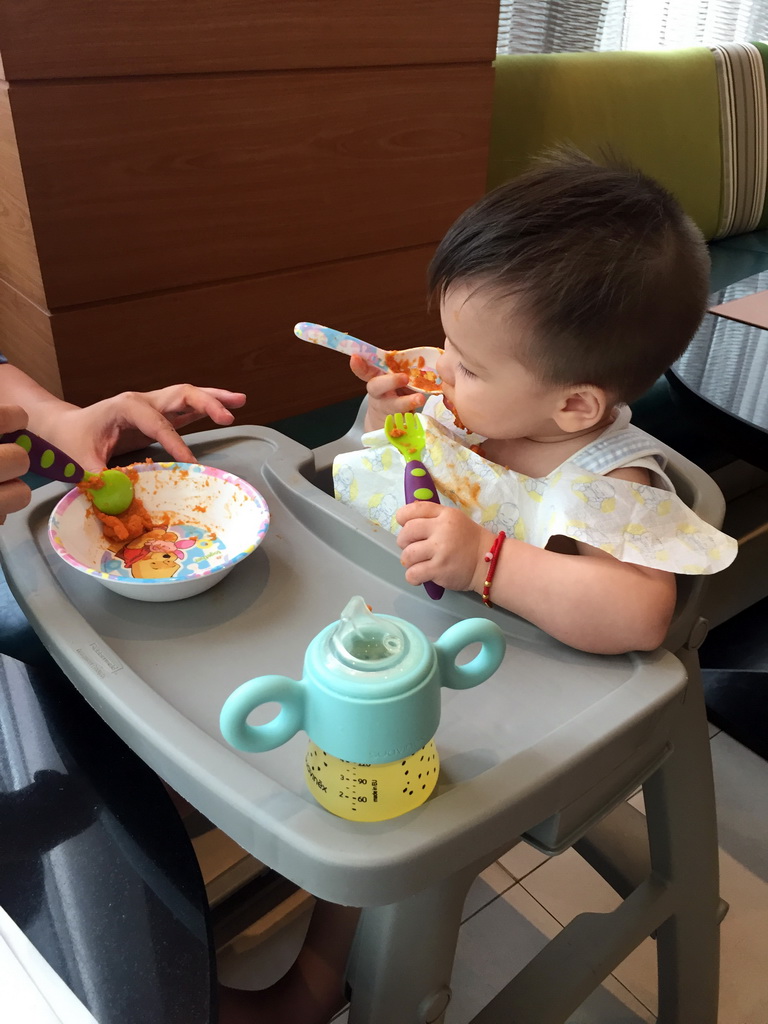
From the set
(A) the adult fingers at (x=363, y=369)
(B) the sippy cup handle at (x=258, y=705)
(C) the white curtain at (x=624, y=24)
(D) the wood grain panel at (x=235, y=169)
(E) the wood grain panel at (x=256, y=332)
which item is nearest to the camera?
→ (B) the sippy cup handle at (x=258, y=705)

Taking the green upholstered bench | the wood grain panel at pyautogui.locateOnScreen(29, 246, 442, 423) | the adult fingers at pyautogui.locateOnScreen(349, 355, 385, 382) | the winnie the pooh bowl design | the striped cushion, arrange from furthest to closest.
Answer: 1. the striped cushion
2. the green upholstered bench
3. the wood grain panel at pyautogui.locateOnScreen(29, 246, 442, 423)
4. the adult fingers at pyautogui.locateOnScreen(349, 355, 385, 382)
5. the winnie the pooh bowl design

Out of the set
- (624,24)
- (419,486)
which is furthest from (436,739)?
(624,24)

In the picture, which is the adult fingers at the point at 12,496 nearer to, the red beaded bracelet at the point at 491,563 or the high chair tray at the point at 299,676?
the high chair tray at the point at 299,676

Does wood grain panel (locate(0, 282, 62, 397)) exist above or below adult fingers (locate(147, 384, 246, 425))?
below

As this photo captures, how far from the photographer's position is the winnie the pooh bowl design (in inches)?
25.7

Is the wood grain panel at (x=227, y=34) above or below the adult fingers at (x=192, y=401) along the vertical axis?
above

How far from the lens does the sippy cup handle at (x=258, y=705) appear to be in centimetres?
44

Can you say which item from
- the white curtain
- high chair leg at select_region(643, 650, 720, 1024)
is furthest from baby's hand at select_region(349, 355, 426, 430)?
the white curtain

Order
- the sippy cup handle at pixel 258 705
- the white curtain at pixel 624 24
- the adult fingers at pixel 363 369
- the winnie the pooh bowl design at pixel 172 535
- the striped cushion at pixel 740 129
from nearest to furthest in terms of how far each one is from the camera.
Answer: the sippy cup handle at pixel 258 705
the winnie the pooh bowl design at pixel 172 535
the adult fingers at pixel 363 369
the white curtain at pixel 624 24
the striped cushion at pixel 740 129

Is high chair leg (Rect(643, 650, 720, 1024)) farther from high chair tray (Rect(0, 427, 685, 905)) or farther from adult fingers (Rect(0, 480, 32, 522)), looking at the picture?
adult fingers (Rect(0, 480, 32, 522))

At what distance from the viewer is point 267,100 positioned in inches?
50.1

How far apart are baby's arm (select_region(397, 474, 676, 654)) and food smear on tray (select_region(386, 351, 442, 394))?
0.22m

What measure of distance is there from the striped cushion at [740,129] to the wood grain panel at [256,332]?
1.23 metres

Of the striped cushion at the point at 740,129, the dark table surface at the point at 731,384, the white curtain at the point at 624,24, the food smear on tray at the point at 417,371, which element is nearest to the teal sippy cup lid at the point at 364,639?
the food smear on tray at the point at 417,371
